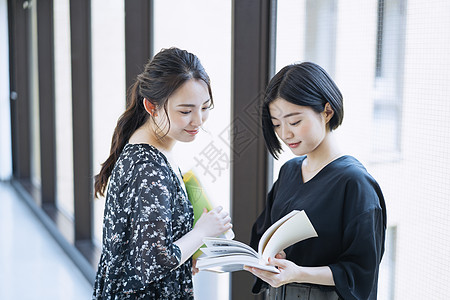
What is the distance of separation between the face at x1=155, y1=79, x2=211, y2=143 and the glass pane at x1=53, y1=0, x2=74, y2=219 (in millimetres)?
3024

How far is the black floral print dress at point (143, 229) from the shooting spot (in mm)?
1278

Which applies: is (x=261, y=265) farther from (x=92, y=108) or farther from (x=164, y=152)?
(x=92, y=108)

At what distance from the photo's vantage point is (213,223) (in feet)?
4.48

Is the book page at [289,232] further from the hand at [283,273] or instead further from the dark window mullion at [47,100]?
the dark window mullion at [47,100]

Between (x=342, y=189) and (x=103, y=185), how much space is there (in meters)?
0.86

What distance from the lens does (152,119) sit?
141cm

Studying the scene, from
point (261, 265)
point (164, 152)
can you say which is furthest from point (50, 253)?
point (261, 265)

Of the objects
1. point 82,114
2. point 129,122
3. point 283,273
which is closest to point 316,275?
point 283,273

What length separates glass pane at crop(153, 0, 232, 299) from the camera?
1.82 metres

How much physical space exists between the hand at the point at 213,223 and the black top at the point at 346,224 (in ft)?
0.88

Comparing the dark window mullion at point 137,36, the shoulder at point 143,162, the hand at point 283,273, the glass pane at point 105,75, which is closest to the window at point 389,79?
the hand at point 283,273

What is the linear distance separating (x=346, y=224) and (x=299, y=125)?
231 mm

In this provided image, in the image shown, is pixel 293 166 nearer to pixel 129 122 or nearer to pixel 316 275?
pixel 316 275

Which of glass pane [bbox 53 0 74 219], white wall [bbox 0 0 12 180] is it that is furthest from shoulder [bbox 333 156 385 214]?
white wall [bbox 0 0 12 180]
